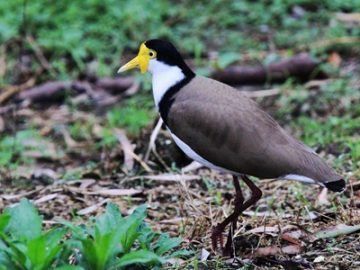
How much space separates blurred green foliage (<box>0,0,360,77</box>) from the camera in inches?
340

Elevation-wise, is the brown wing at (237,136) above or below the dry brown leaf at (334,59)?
above

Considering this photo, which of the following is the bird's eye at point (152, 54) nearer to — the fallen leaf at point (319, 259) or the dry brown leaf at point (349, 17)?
the fallen leaf at point (319, 259)

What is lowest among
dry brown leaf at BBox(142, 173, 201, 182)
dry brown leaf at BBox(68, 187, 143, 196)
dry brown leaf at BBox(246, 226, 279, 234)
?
dry brown leaf at BBox(142, 173, 201, 182)

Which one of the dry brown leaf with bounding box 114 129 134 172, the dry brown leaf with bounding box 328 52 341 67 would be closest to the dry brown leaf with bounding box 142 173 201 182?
the dry brown leaf with bounding box 114 129 134 172

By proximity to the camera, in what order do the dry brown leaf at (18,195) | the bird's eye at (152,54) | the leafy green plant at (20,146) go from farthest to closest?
the leafy green plant at (20,146), the dry brown leaf at (18,195), the bird's eye at (152,54)

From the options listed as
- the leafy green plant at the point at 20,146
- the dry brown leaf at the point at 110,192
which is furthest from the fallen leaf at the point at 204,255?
the leafy green plant at the point at 20,146

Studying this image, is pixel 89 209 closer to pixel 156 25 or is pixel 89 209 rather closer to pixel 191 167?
pixel 191 167

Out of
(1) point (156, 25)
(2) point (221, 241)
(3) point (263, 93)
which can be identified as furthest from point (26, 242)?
(1) point (156, 25)

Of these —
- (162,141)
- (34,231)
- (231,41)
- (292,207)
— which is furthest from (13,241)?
(231,41)

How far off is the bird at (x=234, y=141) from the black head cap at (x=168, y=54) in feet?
0.37

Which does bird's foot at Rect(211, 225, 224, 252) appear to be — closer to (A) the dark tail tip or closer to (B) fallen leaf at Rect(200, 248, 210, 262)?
(B) fallen leaf at Rect(200, 248, 210, 262)

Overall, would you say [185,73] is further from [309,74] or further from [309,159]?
[309,74]

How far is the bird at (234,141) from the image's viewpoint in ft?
14.6

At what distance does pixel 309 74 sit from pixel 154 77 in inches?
128
